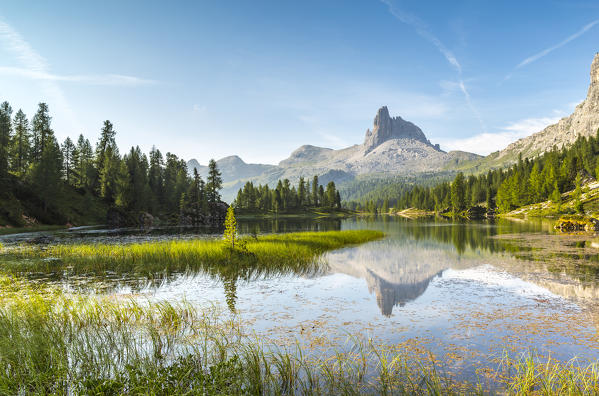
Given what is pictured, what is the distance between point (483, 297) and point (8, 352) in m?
18.7

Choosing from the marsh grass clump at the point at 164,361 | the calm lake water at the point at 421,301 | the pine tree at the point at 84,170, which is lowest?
the calm lake water at the point at 421,301

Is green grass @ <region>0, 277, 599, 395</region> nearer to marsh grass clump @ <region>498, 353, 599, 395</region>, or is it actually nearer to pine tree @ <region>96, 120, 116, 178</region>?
marsh grass clump @ <region>498, 353, 599, 395</region>

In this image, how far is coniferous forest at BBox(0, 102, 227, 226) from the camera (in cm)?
7050

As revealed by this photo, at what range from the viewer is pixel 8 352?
834cm

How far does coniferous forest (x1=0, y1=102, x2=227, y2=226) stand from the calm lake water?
6367 centimetres

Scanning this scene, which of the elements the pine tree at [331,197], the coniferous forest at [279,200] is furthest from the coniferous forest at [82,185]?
the pine tree at [331,197]

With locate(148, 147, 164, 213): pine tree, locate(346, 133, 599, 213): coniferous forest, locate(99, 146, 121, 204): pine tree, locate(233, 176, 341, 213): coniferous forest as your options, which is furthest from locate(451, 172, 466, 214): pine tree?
locate(99, 146, 121, 204): pine tree

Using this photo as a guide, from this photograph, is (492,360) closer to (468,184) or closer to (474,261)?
(474,261)

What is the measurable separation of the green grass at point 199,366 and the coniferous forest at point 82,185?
227 feet

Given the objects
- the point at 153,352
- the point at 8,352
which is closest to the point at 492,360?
the point at 153,352

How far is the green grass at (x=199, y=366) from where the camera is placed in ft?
23.1

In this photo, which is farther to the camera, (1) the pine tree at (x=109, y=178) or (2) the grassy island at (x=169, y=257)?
(1) the pine tree at (x=109, y=178)

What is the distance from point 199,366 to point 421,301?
11.5 m

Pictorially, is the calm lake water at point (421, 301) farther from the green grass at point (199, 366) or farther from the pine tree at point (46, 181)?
the pine tree at point (46, 181)
